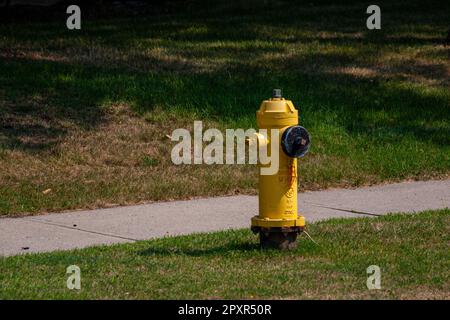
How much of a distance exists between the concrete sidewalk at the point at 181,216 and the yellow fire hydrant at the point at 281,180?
51.2 inches

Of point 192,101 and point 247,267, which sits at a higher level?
point 192,101

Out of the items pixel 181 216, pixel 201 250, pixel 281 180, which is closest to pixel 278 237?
pixel 281 180

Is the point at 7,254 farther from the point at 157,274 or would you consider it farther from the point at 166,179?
the point at 166,179

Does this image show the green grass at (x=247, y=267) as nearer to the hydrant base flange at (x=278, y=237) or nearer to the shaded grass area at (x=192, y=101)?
the hydrant base flange at (x=278, y=237)

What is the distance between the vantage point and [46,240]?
856cm

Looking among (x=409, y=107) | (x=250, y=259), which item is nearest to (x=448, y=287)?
(x=250, y=259)

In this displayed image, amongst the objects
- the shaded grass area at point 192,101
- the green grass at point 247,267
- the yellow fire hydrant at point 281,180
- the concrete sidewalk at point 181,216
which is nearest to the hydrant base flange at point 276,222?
the yellow fire hydrant at point 281,180

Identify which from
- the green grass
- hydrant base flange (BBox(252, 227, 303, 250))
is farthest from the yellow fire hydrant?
the green grass

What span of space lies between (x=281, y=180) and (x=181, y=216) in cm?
210

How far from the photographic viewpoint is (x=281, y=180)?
25.3 feet

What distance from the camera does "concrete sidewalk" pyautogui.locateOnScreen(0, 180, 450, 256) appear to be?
28.4ft

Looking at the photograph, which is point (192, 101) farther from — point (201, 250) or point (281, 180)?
point (281, 180)

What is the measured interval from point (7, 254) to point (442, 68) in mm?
9403

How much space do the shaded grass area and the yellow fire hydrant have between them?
270cm
